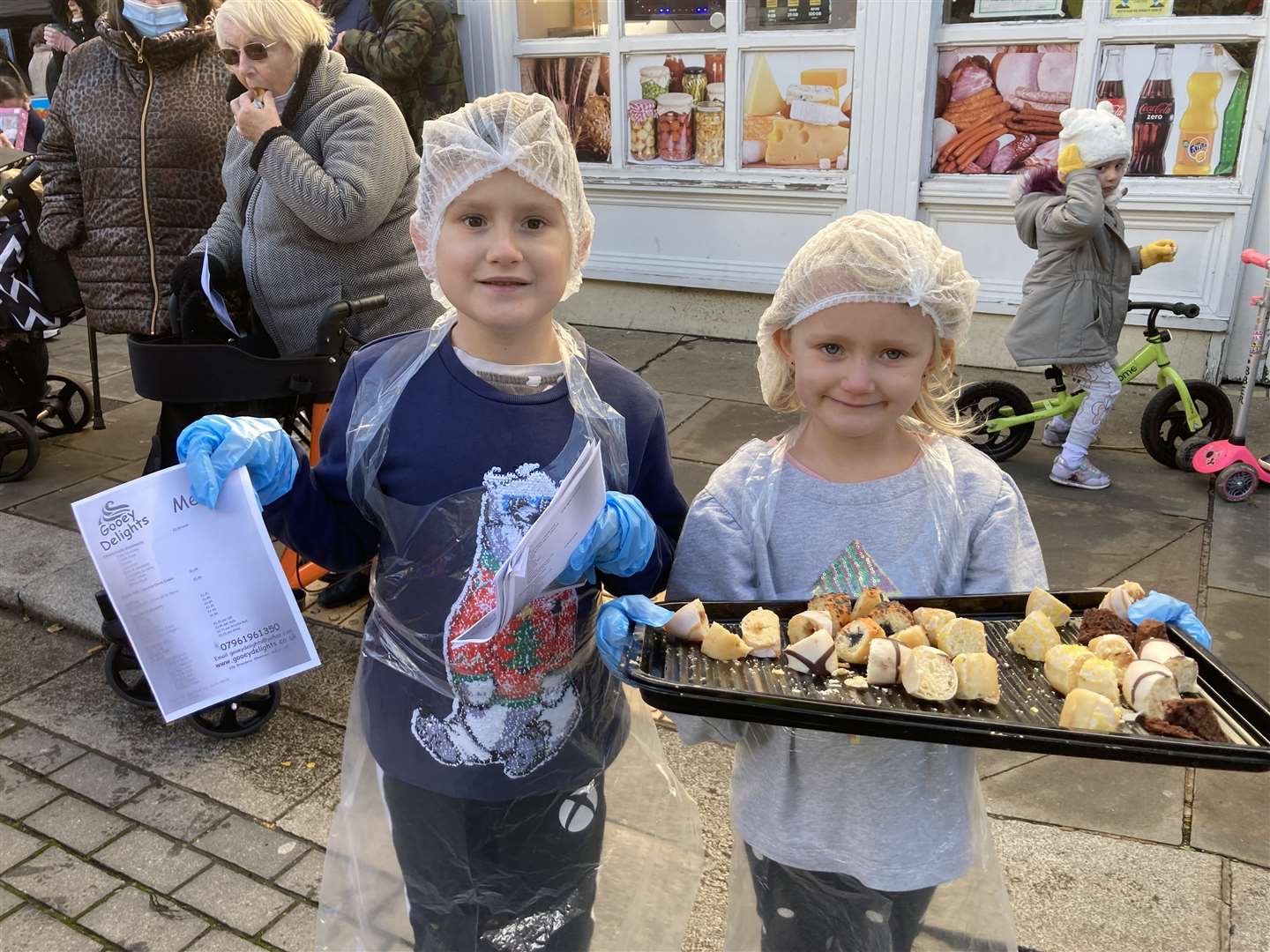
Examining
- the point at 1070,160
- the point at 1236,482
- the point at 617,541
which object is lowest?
the point at 1236,482

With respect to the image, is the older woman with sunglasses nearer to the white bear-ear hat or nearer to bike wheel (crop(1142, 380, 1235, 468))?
the white bear-ear hat

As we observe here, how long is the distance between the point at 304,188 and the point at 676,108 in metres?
4.38

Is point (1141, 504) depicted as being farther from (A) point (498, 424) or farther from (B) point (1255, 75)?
(A) point (498, 424)

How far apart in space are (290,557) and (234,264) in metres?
1.00

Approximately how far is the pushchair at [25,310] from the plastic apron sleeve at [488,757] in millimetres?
4023

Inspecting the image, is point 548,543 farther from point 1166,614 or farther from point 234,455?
point 1166,614

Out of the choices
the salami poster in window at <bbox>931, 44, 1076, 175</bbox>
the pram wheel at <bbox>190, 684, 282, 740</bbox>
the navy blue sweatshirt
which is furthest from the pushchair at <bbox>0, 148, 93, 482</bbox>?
the salami poster in window at <bbox>931, 44, 1076, 175</bbox>

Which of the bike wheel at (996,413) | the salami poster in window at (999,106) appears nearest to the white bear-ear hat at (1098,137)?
the bike wheel at (996,413)

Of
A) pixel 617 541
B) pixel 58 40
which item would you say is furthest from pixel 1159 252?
pixel 58 40

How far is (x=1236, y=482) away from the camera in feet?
15.6

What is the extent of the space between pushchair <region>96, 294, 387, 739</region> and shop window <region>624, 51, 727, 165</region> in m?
4.15

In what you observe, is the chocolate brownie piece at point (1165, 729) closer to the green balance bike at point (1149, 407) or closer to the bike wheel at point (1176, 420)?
the green balance bike at point (1149, 407)

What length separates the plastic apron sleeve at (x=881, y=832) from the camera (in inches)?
70.7

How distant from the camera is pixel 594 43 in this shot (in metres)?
7.15
